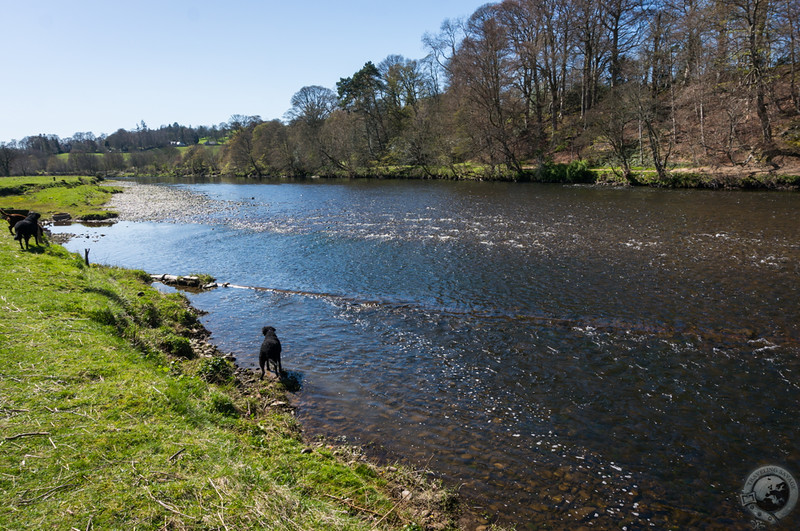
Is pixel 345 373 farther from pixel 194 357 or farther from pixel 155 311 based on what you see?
pixel 155 311

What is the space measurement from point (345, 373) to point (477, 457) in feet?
14.0

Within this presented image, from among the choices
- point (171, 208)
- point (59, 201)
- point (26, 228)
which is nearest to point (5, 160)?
point (59, 201)

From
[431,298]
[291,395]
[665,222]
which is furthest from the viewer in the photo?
[665,222]

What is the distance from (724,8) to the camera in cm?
3450

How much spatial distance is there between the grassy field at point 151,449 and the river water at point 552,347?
120cm

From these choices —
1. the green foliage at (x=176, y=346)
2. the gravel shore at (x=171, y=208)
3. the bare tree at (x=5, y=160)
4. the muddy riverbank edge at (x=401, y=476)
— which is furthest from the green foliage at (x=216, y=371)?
the bare tree at (x=5, y=160)

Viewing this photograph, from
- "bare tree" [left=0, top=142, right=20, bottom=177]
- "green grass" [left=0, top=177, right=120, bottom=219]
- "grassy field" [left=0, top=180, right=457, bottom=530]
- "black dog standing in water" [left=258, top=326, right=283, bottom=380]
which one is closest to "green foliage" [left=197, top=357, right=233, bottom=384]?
A: "grassy field" [left=0, top=180, right=457, bottom=530]

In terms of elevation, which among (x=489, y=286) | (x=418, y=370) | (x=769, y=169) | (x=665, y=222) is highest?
(x=769, y=169)

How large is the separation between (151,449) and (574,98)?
73.0 metres

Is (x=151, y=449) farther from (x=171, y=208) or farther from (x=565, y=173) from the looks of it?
(x=565, y=173)

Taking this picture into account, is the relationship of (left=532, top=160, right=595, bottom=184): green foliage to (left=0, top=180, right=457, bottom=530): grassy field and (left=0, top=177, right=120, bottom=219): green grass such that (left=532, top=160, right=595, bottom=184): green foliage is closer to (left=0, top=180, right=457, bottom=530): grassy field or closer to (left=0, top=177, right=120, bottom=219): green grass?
(left=0, top=180, right=457, bottom=530): grassy field

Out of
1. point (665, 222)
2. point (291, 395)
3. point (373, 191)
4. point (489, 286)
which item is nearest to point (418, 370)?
point (291, 395)

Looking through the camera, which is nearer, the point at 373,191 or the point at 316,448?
the point at 316,448

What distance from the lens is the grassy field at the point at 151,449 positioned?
420 cm
